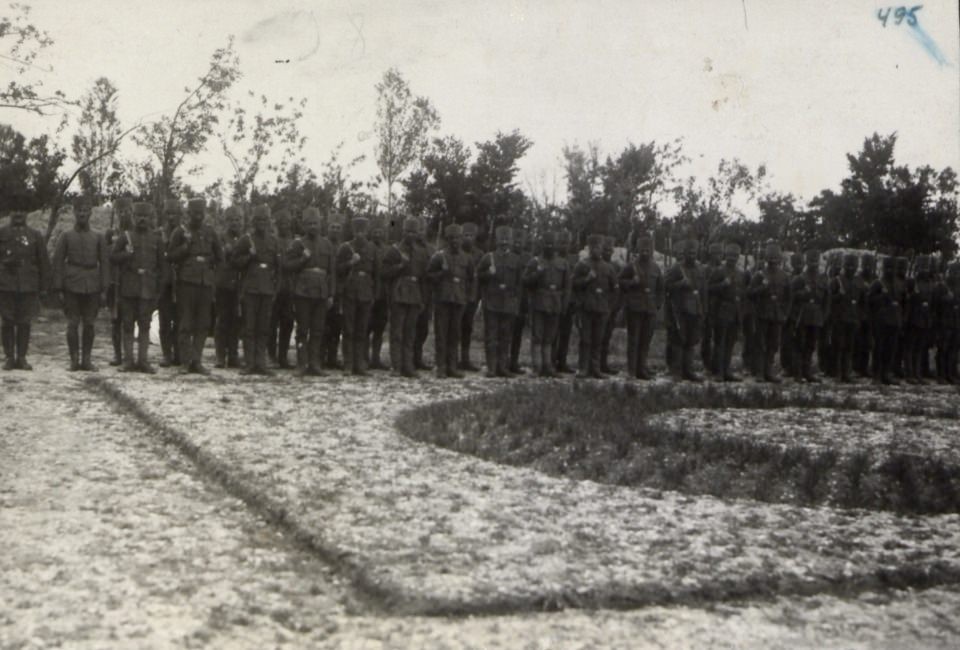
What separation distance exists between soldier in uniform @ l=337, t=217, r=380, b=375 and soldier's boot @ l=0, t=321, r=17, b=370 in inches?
149

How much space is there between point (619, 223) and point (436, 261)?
21.2 metres

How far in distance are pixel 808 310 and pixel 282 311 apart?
7.53 metres

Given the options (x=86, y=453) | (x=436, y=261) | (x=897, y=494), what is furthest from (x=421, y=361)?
(x=897, y=494)

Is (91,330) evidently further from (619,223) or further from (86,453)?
(619,223)

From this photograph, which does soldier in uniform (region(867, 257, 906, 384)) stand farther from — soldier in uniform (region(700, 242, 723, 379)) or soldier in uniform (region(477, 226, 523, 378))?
soldier in uniform (region(477, 226, 523, 378))

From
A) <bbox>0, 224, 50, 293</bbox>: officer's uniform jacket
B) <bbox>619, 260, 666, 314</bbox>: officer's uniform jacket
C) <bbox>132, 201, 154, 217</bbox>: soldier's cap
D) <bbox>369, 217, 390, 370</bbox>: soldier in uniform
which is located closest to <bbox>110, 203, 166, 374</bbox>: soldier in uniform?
<bbox>132, 201, 154, 217</bbox>: soldier's cap

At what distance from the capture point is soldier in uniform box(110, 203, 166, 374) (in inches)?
480

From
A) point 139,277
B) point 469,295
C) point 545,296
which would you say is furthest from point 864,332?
point 139,277

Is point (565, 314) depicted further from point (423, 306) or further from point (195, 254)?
point (195, 254)

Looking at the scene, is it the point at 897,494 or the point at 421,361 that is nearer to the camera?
the point at 897,494

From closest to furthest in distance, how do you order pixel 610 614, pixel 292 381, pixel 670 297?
pixel 610 614, pixel 292 381, pixel 670 297

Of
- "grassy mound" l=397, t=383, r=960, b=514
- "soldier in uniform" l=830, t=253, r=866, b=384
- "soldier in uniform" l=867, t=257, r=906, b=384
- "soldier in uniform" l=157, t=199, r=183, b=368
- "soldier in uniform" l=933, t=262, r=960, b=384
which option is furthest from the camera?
"soldier in uniform" l=933, t=262, r=960, b=384

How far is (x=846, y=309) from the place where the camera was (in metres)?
16.2

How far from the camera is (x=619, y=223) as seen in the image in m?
34.0
